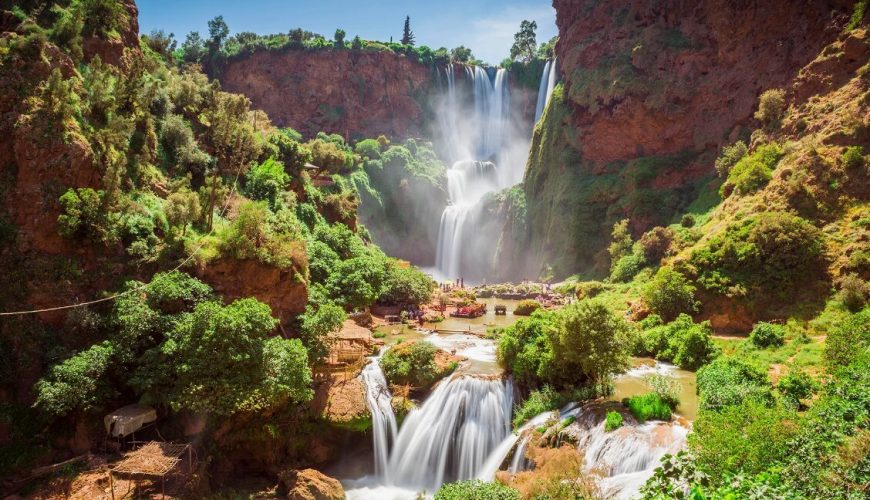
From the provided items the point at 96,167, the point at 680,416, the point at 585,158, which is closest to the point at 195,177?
the point at 96,167

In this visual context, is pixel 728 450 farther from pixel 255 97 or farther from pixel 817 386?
pixel 255 97

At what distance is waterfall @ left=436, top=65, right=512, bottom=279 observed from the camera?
7250cm

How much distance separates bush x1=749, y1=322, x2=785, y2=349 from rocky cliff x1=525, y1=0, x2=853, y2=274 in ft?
55.7

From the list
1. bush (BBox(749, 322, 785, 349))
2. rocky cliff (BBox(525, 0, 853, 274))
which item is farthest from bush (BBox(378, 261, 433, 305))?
bush (BBox(749, 322, 785, 349))

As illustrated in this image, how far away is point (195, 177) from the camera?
28.9m

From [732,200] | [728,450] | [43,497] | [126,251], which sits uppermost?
[732,200]

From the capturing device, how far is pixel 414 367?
22.3 metres

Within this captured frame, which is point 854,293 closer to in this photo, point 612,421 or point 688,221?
point 612,421

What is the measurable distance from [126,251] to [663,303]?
2763 cm

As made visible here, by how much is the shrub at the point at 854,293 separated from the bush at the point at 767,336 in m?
2.79

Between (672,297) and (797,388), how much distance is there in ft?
38.2

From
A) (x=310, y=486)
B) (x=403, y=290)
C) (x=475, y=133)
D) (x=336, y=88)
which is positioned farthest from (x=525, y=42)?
(x=310, y=486)

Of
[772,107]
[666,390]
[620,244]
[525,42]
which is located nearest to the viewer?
[666,390]

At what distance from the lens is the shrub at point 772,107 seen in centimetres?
3353
